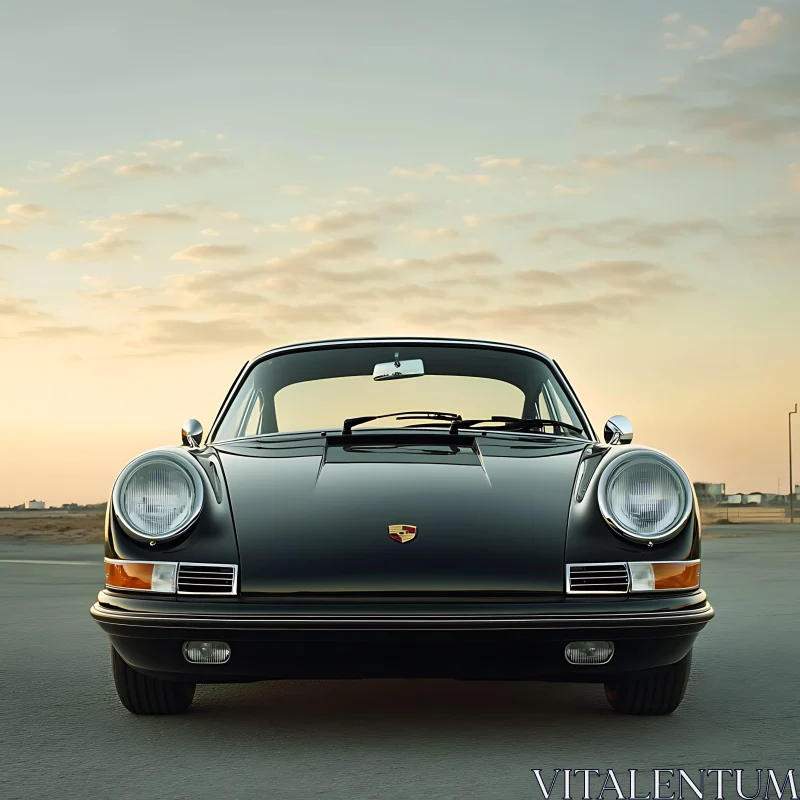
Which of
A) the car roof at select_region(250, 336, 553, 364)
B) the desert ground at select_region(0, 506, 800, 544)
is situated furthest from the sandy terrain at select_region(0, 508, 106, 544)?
the car roof at select_region(250, 336, 553, 364)

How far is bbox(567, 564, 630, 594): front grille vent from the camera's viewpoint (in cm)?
425

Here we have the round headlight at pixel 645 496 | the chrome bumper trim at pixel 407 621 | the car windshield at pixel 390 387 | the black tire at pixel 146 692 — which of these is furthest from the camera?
the car windshield at pixel 390 387

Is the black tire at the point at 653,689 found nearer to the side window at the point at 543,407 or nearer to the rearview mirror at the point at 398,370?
the side window at the point at 543,407

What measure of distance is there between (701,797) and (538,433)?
2.11 metres

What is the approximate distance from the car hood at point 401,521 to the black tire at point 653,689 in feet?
2.52

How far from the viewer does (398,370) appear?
5926 mm

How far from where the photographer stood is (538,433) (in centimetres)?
540

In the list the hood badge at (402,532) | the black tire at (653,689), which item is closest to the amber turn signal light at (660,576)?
the black tire at (653,689)

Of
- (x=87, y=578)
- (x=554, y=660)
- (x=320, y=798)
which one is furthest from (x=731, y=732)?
(x=87, y=578)

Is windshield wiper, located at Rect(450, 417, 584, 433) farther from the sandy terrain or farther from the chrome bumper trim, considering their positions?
the sandy terrain

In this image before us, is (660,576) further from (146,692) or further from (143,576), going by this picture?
(146,692)

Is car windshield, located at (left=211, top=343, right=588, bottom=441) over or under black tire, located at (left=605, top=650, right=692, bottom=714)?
over

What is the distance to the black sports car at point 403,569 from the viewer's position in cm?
417

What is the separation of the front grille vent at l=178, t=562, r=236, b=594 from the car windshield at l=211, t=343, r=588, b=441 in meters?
1.57
